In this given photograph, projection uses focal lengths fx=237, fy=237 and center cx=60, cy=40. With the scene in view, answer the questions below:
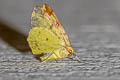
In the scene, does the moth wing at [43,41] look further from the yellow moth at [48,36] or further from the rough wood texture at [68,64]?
the rough wood texture at [68,64]

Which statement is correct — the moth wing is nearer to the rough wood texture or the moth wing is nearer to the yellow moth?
the yellow moth

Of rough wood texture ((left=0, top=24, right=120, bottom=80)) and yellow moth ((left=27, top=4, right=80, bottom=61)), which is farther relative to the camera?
yellow moth ((left=27, top=4, right=80, bottom=61))

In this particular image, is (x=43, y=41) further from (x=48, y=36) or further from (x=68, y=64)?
(x=68, y=64)

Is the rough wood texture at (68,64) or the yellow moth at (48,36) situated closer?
the rough wood texture at (68,64)

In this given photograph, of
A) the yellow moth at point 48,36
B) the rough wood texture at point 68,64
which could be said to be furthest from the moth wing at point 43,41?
the rough wood texture at point 68,64

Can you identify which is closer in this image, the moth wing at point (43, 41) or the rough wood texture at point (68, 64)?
the rough wood texture at point (68, 64)

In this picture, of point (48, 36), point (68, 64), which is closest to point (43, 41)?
point (48, 36)

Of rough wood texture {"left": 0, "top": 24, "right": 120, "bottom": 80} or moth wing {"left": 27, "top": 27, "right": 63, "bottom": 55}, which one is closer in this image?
rough wood texture {"left": 0, "top": 24, "right": 120, "bottom": 80}

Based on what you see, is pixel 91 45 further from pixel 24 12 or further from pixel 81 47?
pixel 24 12

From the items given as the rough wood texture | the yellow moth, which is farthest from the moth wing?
the rough wood texture
